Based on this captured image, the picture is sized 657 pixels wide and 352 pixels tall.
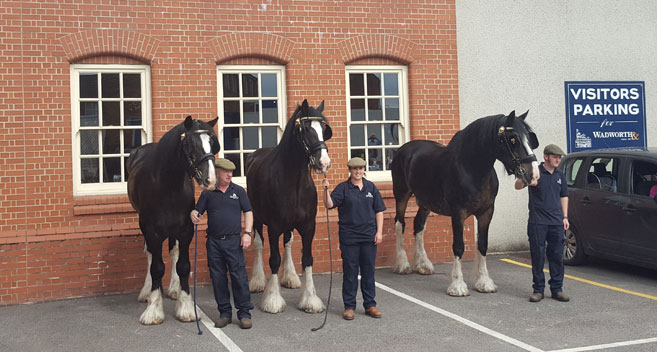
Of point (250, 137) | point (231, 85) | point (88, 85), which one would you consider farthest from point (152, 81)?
point (250, 137)

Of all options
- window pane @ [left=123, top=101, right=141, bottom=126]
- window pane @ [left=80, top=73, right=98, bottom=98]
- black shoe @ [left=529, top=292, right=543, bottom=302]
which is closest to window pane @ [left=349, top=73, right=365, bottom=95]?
window pane @ [left=123, top=101, right=141, bottom=126]

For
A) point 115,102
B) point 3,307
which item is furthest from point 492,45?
point 3,307

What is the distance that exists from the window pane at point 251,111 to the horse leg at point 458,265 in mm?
3570

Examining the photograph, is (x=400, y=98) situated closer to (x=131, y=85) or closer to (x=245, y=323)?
(x=131, y=85)

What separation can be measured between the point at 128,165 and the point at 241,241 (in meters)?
2.59

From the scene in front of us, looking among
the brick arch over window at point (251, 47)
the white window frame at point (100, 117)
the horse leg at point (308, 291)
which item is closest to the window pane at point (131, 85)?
the white window frame at point (100, 117)

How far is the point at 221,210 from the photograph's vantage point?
6.32 meters

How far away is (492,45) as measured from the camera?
1109 cm

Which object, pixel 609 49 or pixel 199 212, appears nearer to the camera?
pixel 199 212

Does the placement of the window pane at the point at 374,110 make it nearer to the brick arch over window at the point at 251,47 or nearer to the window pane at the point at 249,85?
the brick arch over window at the point at 251,47

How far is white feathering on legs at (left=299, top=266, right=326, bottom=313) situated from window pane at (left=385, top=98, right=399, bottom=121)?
13.2ft

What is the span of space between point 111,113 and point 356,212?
440cm

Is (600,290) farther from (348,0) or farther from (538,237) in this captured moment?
(348,0)

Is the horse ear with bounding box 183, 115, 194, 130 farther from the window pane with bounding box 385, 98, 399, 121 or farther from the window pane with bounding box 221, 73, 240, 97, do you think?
the window pane with bounding box 385, 98, 399, 121
